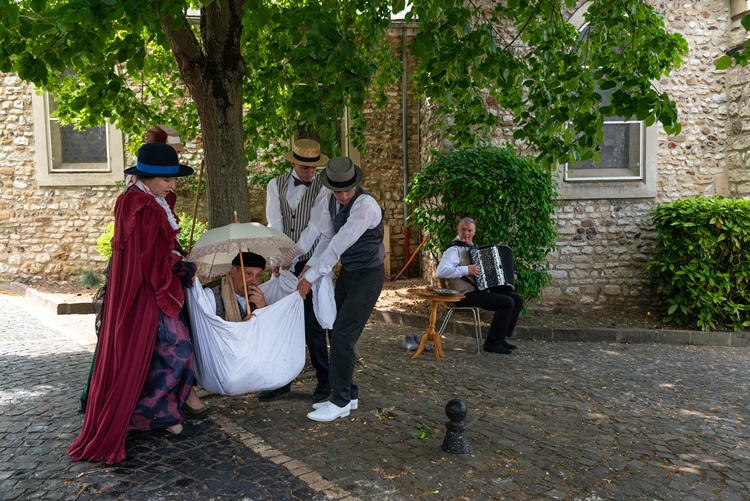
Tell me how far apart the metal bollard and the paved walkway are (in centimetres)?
5

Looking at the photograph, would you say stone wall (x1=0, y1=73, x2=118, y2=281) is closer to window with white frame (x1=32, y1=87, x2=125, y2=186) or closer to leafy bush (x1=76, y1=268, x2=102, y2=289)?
window with white frame (x1=32, y1=87, x2=125, y2=186)

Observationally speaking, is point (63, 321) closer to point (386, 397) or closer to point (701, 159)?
point (386, 397)

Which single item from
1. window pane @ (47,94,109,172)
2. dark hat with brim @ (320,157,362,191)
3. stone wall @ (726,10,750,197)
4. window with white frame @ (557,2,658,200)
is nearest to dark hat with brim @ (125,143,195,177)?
dark hat with brim @ (320,157,362,191)

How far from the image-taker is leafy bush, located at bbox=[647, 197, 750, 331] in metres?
8.54

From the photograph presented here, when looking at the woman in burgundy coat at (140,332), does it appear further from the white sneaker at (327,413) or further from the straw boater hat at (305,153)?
the straw boater hat at (305,153)

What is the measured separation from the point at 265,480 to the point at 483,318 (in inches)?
228

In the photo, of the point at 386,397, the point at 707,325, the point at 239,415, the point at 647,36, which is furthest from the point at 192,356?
the point at 707,325

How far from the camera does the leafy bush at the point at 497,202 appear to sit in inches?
334

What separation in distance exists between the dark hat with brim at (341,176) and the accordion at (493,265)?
3.04 m

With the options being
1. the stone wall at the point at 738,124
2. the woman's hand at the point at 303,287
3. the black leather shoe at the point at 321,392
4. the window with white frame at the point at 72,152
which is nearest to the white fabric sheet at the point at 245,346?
the woman's hand at the point at 303,287

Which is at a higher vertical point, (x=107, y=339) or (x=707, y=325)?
(x=107, y=339)

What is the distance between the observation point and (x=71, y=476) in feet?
11.5

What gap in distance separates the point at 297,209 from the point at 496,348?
10.1ft

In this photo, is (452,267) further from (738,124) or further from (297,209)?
(738,124)
